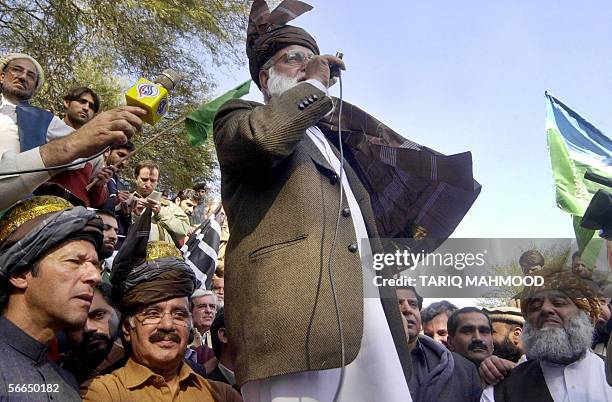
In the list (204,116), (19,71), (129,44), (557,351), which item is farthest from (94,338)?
(129,44)

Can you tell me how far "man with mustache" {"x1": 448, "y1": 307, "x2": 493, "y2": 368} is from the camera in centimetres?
468

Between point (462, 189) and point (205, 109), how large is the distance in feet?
5.51

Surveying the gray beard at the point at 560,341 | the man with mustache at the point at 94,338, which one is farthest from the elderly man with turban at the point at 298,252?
the gray beard at the point at 560,341

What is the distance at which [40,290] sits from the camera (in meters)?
2.49

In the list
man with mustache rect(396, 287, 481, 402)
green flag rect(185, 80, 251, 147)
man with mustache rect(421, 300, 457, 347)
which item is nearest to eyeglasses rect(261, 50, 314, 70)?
green flag rect(185, 80, 251, 147)

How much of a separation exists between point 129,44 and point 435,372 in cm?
1006

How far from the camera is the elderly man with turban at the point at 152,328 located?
284cm

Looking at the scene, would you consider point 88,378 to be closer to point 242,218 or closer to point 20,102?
point 242,218

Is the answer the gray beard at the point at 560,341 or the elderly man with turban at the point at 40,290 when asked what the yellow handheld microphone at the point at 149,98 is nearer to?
the elderly man with turban at the point at 40,290

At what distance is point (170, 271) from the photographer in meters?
3.06

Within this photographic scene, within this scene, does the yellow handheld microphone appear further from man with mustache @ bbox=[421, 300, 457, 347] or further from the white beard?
man with mustache @ bbox=[421, 300, 457, 347]

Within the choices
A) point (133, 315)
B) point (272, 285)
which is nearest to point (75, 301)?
point (133, 315)

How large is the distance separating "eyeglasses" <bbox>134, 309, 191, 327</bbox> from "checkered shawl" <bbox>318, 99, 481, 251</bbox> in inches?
36.3

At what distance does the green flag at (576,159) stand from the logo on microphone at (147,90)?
4664 millimetres
